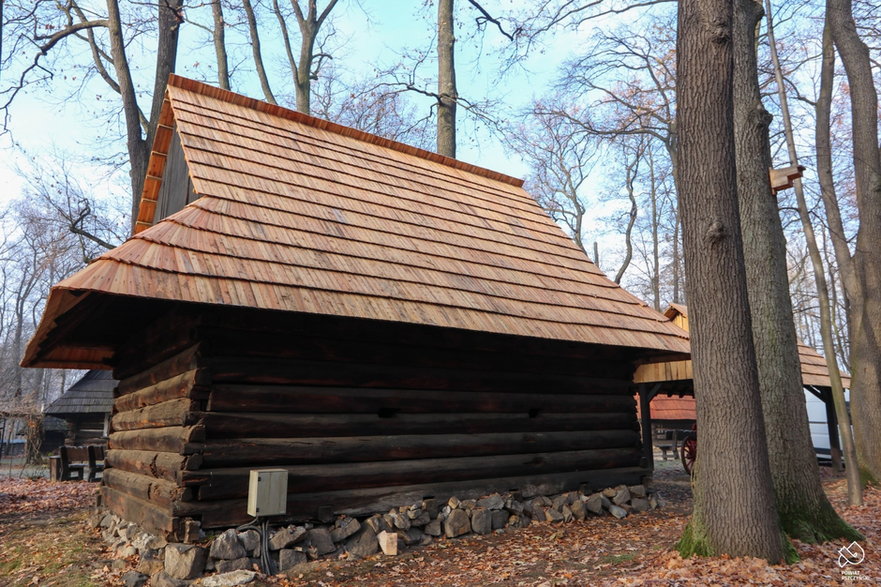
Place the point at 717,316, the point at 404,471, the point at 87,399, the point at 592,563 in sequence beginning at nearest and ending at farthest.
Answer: the point at 717,316, the point at 592,563, the point at 404,471, the point at 87,399

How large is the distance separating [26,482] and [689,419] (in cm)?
1829

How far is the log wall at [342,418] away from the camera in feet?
17.5

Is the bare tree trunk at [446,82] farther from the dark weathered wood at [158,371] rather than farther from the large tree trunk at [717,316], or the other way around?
the large tree trunk at [717,316]

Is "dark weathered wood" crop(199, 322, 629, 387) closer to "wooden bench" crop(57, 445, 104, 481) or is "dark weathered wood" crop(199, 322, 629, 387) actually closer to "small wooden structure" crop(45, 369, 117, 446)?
"wooden bench" crop(57, 445, 104, 481)

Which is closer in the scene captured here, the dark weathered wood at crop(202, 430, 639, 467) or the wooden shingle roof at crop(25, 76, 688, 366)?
the wooden shingle roof at crop(25, 76, 688, 366)

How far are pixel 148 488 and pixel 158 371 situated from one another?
1.20 metres

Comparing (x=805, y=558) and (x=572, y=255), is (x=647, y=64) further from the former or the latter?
(x=805, y=558)

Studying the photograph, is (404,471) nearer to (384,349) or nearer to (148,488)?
(384,349)

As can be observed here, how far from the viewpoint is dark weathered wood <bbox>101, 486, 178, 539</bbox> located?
5090 mm

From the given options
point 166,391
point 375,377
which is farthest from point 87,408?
point 375,377

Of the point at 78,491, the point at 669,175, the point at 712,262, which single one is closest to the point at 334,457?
the point at 712,262

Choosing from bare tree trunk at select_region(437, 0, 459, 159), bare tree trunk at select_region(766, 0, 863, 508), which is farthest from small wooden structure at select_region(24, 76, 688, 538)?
bare tree trunk at select_region(437, 0, 459, 159)

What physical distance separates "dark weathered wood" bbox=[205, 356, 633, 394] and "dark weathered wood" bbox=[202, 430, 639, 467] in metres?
0.52

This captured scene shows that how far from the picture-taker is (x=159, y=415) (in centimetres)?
609
